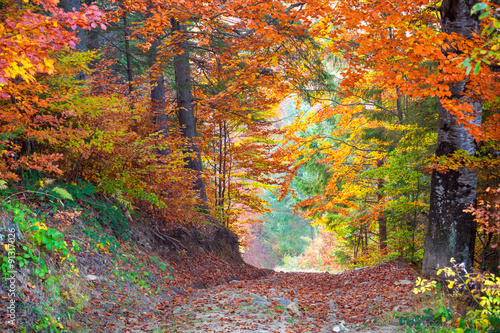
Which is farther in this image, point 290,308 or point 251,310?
point 290,308

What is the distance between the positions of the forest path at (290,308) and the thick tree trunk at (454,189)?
3.74 ft

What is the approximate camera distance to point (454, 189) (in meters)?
6.35

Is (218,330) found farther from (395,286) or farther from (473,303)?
(395,286)

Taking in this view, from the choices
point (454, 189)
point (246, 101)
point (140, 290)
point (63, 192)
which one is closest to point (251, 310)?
point (140, 290)

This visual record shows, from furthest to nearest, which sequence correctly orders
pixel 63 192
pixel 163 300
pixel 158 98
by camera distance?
pixel 158 98, pixel 163 300, pixel 63 192

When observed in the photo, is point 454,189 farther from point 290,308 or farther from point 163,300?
point 163,300

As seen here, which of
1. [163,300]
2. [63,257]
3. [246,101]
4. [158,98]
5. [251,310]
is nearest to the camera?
[63,257]

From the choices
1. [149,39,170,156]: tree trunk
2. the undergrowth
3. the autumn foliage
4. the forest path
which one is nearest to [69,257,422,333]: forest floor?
the forest path

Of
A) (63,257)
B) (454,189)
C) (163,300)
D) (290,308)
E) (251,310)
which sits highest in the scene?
(454,189)

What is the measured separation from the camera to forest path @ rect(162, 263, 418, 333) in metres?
5.18

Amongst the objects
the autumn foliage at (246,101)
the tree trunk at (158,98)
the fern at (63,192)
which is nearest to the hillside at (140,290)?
the fern at (63,192)

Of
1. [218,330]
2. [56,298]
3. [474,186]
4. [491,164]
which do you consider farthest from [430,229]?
[56,298]

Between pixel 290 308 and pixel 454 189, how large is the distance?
3.64m

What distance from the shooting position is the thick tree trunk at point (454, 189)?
6.10m
